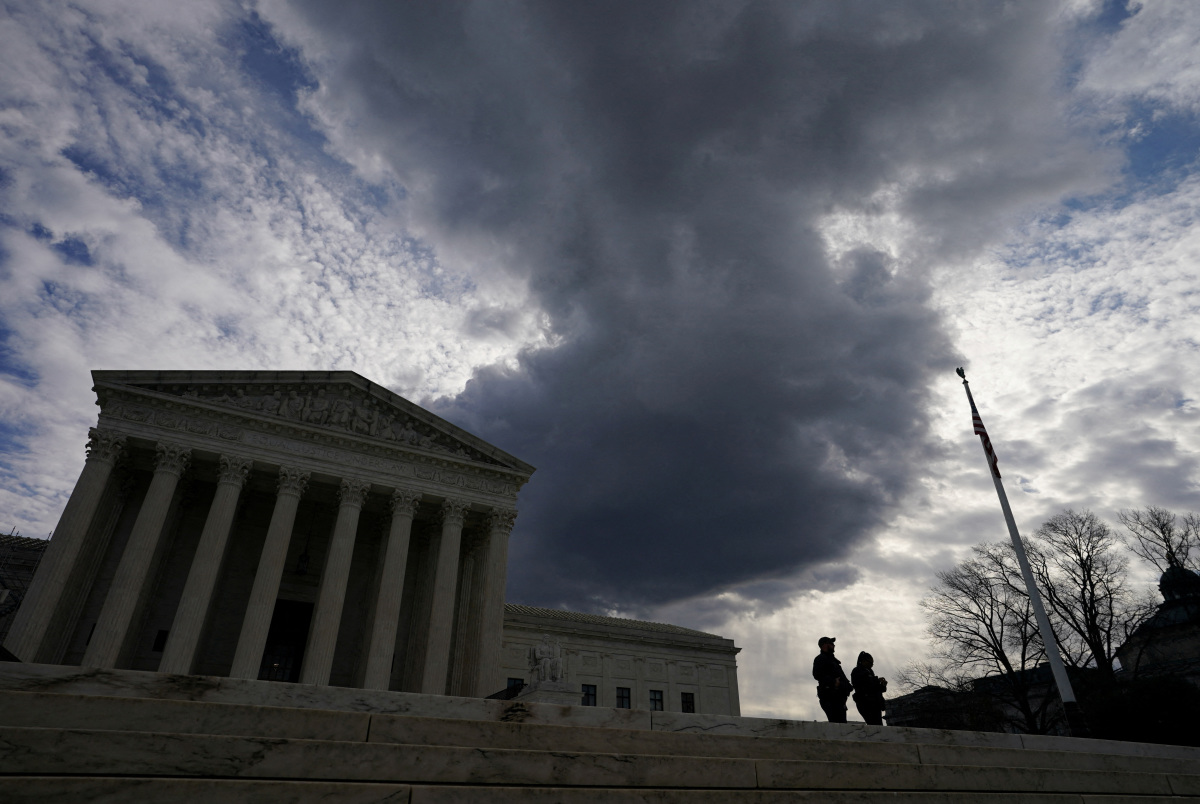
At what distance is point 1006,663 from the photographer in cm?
3675

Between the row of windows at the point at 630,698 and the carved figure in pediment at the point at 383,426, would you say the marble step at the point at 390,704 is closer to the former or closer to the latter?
the carved figure in pediment at the point at 383,426

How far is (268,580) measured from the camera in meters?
26.1

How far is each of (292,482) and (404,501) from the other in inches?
187

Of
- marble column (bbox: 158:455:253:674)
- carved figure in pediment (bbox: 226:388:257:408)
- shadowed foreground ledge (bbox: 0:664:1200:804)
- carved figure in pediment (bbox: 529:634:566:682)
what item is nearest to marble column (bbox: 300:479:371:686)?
marble column (bbox: 158:455:253:674)

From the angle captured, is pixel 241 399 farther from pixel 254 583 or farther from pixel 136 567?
pixel 254 583

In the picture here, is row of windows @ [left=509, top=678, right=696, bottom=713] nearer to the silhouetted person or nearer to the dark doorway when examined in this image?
the dark doorway

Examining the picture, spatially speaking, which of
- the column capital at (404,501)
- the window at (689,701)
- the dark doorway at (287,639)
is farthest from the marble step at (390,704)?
the window at (689,701)

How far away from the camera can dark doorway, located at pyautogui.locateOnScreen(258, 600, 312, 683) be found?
98.3 feet

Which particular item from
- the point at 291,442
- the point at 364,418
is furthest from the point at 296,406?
the point at 364,418

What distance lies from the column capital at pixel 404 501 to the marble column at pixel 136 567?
27.5 feet

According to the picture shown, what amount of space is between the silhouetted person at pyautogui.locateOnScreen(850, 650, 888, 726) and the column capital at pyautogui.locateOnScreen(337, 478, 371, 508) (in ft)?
72.5

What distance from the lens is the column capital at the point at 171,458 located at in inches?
1035

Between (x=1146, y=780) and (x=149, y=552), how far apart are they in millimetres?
29923

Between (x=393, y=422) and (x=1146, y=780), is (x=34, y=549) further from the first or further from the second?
(x=1146, y=780)
